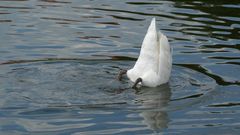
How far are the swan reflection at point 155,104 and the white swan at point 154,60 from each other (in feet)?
0.43

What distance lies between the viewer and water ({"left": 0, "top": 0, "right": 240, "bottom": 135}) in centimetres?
830

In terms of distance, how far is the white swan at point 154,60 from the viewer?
370 inches

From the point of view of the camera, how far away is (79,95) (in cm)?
902

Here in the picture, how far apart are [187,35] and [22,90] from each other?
444cm

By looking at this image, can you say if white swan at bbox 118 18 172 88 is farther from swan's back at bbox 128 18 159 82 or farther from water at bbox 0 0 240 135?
water at bbox 0 0 240 135

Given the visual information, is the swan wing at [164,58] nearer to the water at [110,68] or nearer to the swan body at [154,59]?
the swan body at [154,59]

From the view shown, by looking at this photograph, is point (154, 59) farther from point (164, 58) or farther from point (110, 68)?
point (110, 68)

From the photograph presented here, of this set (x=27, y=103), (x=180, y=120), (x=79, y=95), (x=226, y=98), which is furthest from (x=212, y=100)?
(x=27, y=103)

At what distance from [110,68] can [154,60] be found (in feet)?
4.28

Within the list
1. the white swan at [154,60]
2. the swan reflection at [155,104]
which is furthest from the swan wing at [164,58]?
the swan reflection at [155,104]

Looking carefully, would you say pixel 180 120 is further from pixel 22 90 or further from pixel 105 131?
pixel 22 90

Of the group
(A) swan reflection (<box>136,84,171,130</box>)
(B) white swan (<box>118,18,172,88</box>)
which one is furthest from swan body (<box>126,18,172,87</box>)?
(A) swan reflection (<box>136,84,171,130</box>)

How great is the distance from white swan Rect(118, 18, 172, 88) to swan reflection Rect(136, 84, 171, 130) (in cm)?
13

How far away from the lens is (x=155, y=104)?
8930mm
